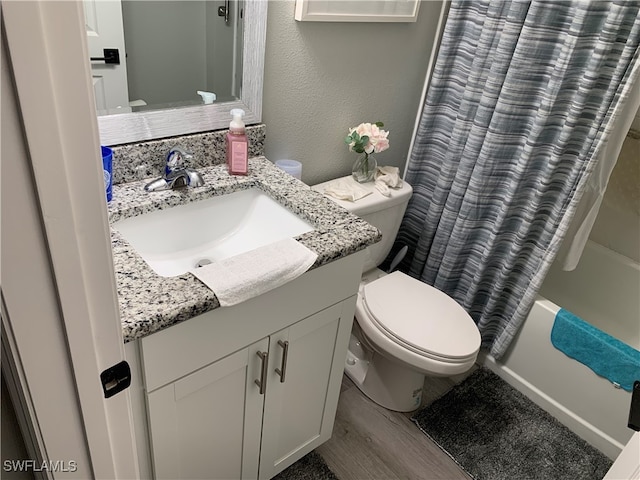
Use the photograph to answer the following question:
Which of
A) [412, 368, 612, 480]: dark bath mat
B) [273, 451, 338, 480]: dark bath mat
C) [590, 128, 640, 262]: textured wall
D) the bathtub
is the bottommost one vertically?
[273, 451, 338, 480]: dark bath mat

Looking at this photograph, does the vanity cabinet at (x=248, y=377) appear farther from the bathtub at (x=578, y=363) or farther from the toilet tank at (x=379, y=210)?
the bathtub at (x=578, y=363)

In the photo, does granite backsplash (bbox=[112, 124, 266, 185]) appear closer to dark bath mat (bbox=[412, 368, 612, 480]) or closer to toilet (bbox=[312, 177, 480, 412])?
toilet (bbox=[312, 177, 480, 412])

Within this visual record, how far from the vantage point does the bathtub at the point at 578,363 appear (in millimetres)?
1722

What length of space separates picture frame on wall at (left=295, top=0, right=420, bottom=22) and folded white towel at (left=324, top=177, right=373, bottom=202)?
1.69ft

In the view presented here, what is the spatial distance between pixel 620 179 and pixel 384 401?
132 centimetres

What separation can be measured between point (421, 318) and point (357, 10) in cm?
98

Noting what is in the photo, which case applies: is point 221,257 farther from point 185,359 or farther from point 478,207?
point 478,207

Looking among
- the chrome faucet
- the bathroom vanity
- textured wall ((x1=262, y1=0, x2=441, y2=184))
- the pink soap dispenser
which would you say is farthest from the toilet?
the chrome faucet

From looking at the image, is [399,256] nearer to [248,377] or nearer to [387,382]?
[387,382]

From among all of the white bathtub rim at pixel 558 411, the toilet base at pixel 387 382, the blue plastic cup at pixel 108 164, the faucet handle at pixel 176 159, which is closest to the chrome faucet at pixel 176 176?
the faucet handle at pixel 176 159

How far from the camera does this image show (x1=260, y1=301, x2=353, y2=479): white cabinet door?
1.21 m

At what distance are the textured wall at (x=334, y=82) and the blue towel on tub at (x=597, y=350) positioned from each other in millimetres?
901

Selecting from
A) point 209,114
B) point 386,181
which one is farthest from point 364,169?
point 209,114

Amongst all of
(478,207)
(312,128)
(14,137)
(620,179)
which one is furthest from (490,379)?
(14,137)
